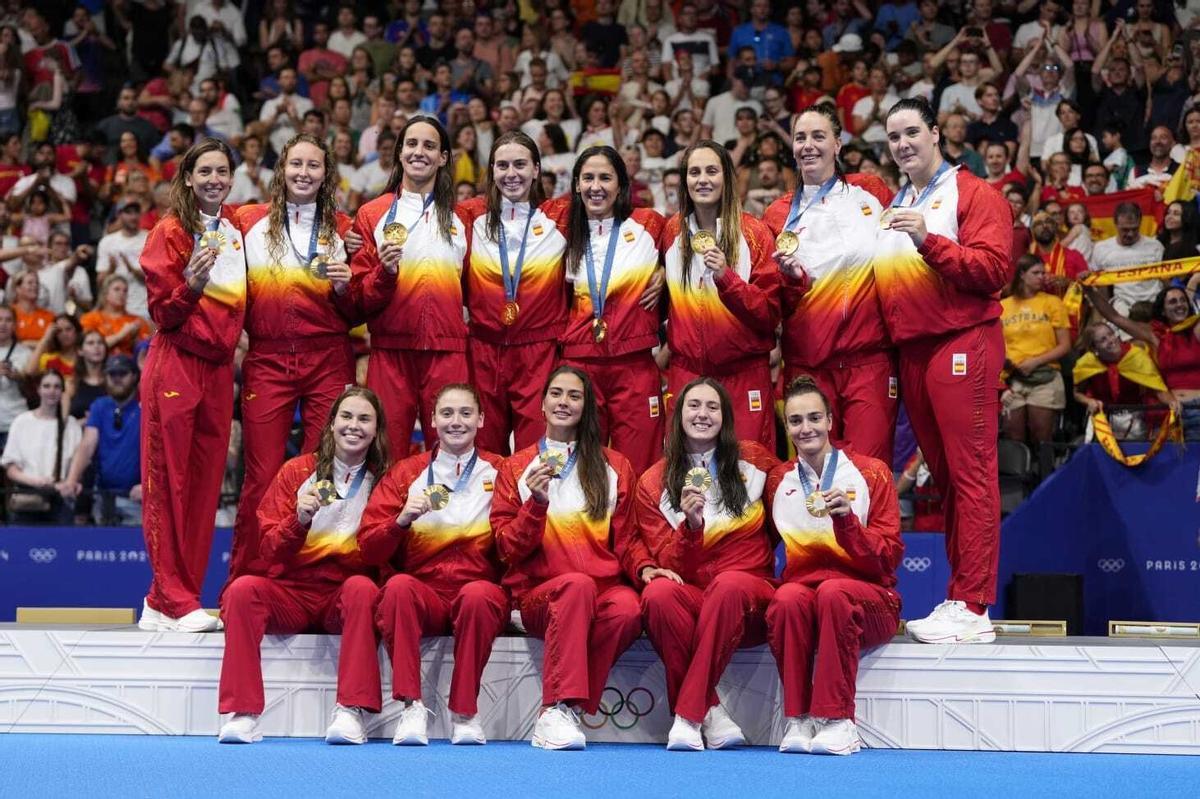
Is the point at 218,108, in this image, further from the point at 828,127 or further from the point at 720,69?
the point at 828,127

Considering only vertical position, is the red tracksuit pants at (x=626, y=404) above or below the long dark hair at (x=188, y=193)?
below

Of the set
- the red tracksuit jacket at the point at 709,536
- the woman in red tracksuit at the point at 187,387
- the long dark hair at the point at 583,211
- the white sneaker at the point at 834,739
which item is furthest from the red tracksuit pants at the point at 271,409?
the white sneaker at the point at 834,739

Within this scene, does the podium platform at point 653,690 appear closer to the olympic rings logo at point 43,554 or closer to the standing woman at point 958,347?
the standing woman at point 958,347

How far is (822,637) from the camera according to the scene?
565cm

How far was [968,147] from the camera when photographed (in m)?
11.4

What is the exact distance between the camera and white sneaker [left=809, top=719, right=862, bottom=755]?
18.5 ft

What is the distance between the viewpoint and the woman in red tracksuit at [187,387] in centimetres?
647

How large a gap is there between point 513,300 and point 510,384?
1.20ft

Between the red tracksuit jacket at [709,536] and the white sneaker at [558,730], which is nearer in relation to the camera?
the white sneaker at [558,730]

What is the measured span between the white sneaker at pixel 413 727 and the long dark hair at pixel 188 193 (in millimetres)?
2244

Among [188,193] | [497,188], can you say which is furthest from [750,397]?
[188,193]

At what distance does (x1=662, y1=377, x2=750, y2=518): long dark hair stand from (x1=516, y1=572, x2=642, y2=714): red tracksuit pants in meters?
0.49

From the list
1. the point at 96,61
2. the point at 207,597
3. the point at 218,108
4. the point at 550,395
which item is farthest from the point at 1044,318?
the point at 96,61

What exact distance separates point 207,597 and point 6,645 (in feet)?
10.5
